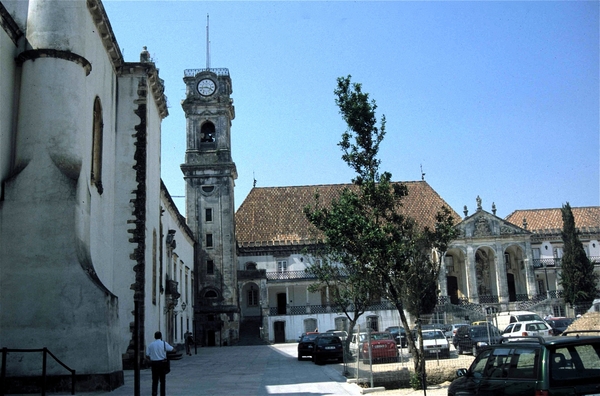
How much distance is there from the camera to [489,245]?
194ft

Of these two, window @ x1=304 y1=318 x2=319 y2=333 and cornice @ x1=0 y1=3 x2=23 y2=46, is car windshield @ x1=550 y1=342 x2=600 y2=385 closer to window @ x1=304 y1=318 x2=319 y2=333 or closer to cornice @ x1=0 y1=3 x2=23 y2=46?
cornice @ x1=0 y1=3 x2=23 y2=46

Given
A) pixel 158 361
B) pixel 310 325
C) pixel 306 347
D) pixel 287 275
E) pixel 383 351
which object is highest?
pixel 287 275

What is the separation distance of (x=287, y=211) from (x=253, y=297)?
11.0 metres

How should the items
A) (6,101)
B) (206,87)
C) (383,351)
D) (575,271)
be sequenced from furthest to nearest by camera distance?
1. (206,87)
2. (575,271)
3. (383,351)
4. (6,101)

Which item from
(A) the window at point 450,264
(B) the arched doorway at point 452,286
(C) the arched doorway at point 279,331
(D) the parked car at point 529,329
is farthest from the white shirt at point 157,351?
(A) the window at point 450,264

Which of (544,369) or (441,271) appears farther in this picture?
(441,271)

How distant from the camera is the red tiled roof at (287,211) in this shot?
61.7 meters

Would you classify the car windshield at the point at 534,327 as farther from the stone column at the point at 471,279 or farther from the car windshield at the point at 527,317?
the stone column at the point at 471,279

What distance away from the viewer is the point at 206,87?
55.7 meters

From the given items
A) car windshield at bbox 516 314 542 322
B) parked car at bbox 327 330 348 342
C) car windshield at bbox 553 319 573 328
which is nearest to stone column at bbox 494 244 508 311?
car windshield at bbox 553 319 573 328

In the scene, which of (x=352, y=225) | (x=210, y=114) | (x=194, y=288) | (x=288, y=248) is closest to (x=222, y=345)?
(x=194, y=288)

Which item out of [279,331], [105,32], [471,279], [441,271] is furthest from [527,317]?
[471,279]

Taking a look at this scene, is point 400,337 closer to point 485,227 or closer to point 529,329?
point 529,329

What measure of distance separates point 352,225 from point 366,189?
1.15 m
